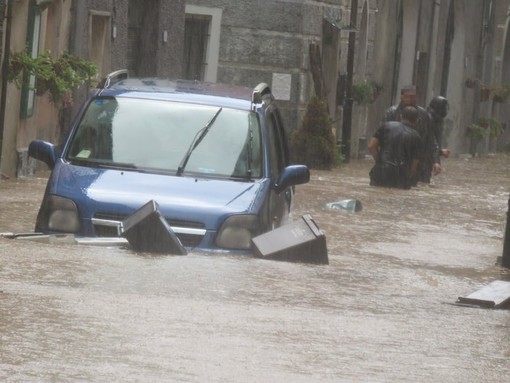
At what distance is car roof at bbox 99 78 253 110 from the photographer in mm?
14180

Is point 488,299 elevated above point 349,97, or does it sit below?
below

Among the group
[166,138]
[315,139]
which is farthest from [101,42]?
[166,138]

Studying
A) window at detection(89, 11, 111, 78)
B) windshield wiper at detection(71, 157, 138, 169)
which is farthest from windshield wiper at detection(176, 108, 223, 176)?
window at detection(89, 11, 111, 78)

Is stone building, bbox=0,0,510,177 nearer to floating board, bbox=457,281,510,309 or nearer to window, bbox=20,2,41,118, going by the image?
window, bbox=20,2,41,118

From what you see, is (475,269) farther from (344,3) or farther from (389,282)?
(344,3)

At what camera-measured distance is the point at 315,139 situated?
31.3 meters

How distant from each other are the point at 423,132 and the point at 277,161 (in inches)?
526

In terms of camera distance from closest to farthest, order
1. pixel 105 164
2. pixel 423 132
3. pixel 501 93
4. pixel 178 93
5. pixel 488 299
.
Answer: pixel 488 299
pixel 105 164
pixel 178 93
pixel 423 132
pixel 501 93

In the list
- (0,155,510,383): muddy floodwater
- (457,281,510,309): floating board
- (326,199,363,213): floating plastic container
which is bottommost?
(326,199,363,213): floating plastic container

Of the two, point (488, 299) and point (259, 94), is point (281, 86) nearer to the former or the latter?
point (259, 94)

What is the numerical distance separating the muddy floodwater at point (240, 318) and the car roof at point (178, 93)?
4.96 feet

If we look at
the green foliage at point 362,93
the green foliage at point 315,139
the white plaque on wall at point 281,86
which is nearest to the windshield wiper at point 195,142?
the green foliage at point 315,139

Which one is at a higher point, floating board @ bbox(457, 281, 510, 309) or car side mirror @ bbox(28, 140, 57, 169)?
car side mirror @ bbox(28, 140, 57, 169)

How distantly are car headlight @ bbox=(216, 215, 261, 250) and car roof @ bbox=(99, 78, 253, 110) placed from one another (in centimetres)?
150
